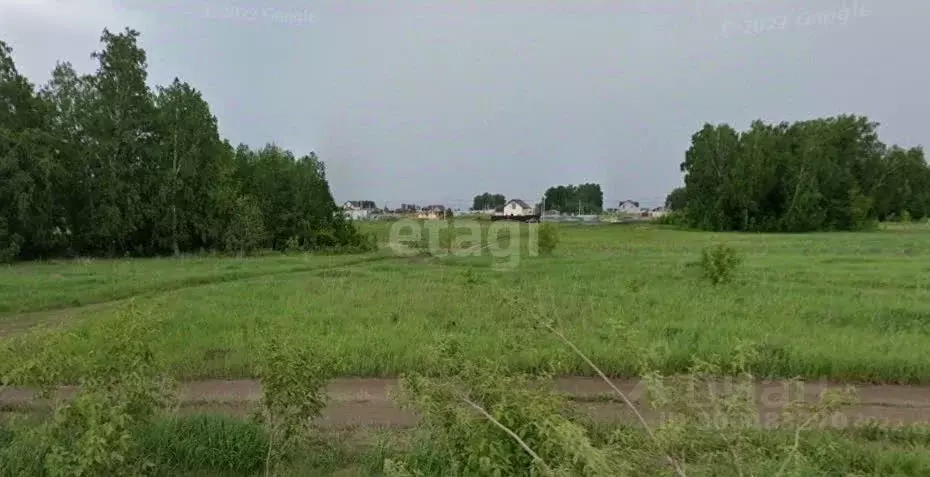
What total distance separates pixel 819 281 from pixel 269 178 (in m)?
34.2

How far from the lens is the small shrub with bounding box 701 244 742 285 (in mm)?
14039

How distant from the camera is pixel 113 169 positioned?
28.2 meters

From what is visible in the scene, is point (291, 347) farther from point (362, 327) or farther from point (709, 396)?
point (362, 327)

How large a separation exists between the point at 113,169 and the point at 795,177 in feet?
220

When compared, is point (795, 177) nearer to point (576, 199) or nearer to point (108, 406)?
point (576, 199)

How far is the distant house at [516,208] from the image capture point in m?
73.8

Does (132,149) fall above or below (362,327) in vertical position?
above

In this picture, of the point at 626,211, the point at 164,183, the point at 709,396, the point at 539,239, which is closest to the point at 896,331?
the point at 709,396

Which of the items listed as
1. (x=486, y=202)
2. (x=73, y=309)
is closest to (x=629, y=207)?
(x=486, y=202)

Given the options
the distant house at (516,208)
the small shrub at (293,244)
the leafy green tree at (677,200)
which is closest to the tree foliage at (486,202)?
the distant house at (516,208)

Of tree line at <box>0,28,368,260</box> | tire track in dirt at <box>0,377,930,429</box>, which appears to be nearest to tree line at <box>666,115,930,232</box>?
tree line at <box>0,28,368,260</box>

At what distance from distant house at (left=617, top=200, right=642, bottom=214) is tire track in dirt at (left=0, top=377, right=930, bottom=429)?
353 feet

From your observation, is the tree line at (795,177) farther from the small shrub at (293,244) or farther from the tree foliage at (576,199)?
the small shrub at (293,244)

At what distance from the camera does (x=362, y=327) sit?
8930 millimetres
